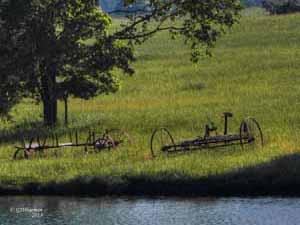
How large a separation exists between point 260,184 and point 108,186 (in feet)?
16.1

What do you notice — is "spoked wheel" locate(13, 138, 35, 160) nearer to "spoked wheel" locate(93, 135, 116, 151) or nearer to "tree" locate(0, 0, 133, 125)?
"spoked wheel" locate(93, 135, 116, 151)

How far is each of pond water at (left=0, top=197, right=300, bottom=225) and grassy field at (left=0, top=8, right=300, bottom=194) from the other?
3.56 ft

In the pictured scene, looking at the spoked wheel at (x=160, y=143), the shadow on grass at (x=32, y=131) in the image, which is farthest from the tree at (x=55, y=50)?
the spoked wheel at (x=160, y=143)

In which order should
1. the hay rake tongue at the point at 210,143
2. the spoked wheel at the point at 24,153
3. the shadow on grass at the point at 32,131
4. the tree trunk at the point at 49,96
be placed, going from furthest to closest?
the tree trunk at the point at 49,96 → the shadow on grass at the point at 32,131 → the spoked wheel at the point at 24,153 → the hay rake tongue at the point at 210,143

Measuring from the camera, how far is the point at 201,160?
3531 cm

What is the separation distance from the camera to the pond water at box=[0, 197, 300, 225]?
29297 millimetres

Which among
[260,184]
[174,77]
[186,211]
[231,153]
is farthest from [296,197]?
[174,77]

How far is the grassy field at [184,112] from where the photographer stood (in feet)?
112

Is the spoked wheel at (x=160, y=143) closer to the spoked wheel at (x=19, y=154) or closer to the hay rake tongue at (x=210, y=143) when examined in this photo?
the hay rake tongue at (x=210, y=143)

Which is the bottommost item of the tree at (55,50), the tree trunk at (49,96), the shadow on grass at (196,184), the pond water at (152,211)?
the pond water at (152,211)

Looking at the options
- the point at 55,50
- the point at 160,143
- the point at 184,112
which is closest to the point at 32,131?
the point at 55,50

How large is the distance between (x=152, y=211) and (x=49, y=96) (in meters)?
22.0

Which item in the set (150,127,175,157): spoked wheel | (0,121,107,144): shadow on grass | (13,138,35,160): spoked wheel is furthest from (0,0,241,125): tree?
(150,127,175,157): spoked wheel

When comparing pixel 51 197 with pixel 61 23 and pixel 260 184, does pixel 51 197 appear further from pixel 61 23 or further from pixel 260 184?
pixel 61 23
